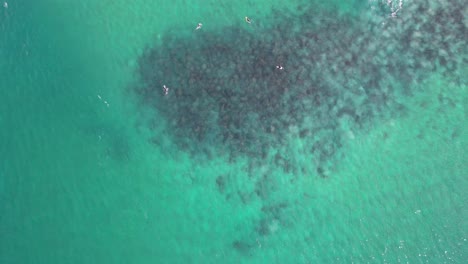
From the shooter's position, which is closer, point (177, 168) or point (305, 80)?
point (305, 80)

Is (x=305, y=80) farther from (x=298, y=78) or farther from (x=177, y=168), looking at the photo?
(x=177, y=168)

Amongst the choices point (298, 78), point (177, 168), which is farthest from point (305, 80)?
point (177, 168)

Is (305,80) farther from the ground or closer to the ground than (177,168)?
farther from the ground

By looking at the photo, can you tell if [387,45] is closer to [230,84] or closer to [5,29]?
[230,84]

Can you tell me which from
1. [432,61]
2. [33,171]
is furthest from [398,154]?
[33,171]
